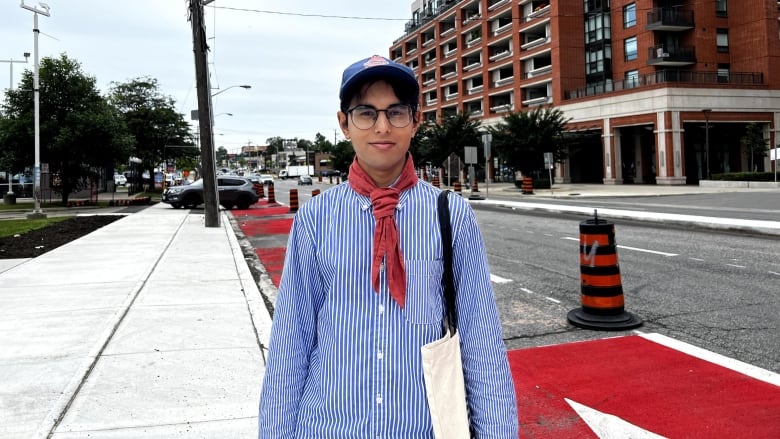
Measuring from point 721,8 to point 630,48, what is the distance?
22.3ft

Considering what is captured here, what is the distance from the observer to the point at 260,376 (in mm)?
4750

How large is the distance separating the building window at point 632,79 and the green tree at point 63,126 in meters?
33.8

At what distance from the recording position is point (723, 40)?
46000 mm

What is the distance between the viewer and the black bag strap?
6.16 feet

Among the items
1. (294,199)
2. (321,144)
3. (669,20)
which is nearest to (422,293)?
(294,199)

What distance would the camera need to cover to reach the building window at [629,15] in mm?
46906

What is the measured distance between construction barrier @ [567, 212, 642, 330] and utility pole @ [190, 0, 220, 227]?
14099 mm

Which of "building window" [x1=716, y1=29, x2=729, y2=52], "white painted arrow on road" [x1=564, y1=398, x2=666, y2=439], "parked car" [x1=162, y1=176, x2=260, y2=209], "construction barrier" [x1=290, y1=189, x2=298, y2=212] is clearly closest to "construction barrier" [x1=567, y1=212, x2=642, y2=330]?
"white painted arrow on road" [x1=564, y1=398, x2=666, y2=439]

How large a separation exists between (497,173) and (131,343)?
60.8 metres

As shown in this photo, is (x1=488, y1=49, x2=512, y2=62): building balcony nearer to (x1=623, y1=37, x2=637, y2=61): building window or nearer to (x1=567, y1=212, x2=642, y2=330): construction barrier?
(x1=623, y1=37, x2=637, y2=61): building window

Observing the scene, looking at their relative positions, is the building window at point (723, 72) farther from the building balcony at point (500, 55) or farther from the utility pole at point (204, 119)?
the utility pole at point (204, 119)

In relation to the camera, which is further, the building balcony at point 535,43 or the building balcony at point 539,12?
the building balcony at point 535,43

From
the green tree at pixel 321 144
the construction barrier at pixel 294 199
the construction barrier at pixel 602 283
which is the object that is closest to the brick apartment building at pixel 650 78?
the construction barrier at pixel 294 199

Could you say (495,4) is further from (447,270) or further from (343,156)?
(447,270)
